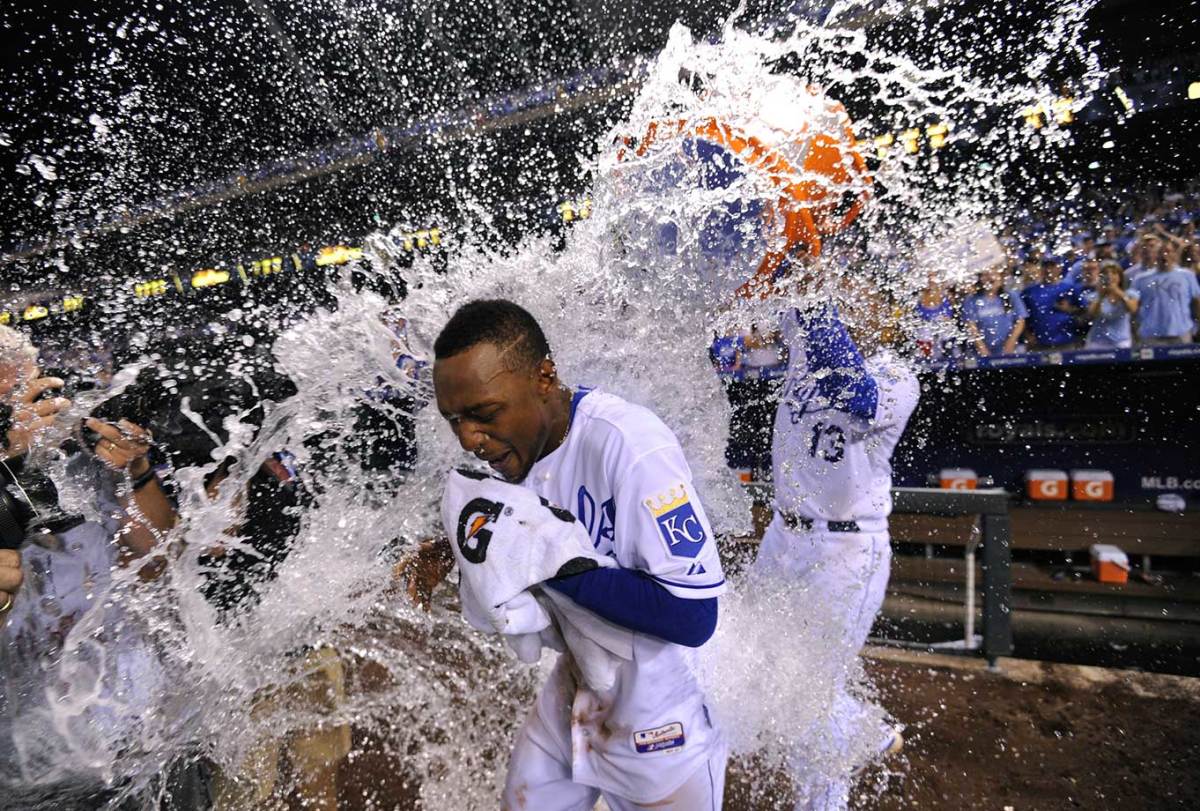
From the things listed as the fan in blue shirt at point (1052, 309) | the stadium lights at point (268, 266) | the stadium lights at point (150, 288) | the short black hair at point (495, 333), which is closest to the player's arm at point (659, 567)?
the short black hair at point (495, 333)

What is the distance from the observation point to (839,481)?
319cm

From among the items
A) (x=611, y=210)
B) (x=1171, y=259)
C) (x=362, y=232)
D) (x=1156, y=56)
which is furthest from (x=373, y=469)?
(x=362, y=232)

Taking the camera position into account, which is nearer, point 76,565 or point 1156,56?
point 76,565

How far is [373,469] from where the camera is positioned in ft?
9.21

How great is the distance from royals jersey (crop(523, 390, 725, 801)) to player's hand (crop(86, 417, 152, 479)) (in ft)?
5.03

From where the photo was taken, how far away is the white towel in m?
1.37

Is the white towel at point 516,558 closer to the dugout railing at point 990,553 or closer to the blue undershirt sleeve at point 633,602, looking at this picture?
the blue undershirt sleeve at point 633,602

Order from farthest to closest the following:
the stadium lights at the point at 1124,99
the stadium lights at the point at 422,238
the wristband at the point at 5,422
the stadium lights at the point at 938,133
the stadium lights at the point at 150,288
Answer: the stadium lights at the point at 150,288, the stadium lights at the point at 422,238, the stadium lights at the point at 938,133, the stadium lights at the point at 1124,99, the wristband at the point at 5,422

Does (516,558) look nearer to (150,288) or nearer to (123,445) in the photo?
(123,445)

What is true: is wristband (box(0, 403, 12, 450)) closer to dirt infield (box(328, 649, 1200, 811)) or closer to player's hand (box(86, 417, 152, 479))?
player's hand (box(86, 417, 152, 479))

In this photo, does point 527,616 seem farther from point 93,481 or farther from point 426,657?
point 426,657

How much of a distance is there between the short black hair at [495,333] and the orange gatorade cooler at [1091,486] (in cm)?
602

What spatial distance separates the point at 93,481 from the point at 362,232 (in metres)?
13.4

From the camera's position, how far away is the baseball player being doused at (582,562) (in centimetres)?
140
